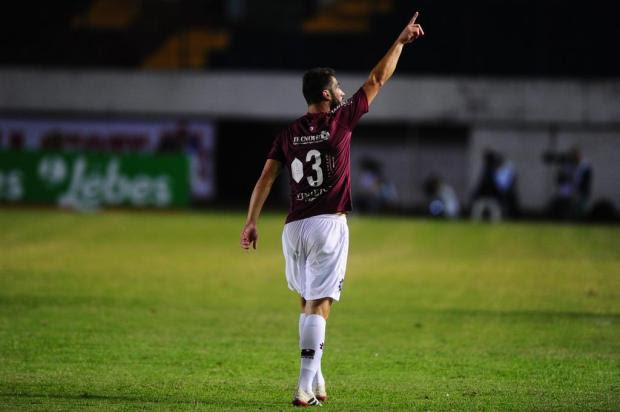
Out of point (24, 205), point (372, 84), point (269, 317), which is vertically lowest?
point (24, 205)

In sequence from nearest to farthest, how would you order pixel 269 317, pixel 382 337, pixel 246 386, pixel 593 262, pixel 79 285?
pixel 246 386
pixel 382 337
pixel 269 317
pixel 79 285
pixel 593 262

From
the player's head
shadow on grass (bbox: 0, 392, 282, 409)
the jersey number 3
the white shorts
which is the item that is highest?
the player's head

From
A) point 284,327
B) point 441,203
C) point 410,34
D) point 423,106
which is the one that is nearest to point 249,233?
point 410,34

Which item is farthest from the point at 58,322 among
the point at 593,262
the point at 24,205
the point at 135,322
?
the point at 24,205

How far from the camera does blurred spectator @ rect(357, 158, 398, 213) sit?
119ft

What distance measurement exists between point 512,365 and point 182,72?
106 feet

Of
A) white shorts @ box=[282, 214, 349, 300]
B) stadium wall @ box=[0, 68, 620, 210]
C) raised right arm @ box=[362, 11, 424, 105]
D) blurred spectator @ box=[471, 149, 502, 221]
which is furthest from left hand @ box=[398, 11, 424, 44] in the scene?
stadium wall @ box=[0, 68, 620, 210]

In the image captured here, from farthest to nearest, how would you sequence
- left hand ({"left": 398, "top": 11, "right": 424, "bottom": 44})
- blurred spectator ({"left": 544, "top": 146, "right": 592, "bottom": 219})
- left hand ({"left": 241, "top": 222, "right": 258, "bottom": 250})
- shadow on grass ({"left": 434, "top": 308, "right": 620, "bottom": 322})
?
1. blurred spectator ({"left": 544, "top": 146, "right": 592, "bottom": 219})
2. shadow on grass ({"left": 434, "top": 308, "right": 620, "bottom": 322})
3. left hand ({"left": 241, "top": 222, "right": 258, "bottom": 250})
4. left hand ({"left": 398, "top": 11, "right": 424, "bottom": 44})

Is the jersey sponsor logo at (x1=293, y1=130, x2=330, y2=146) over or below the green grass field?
over

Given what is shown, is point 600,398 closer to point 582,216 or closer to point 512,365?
point 512,365

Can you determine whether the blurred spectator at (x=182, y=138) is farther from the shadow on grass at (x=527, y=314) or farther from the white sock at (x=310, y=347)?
the white sock at (x=310, y=347)

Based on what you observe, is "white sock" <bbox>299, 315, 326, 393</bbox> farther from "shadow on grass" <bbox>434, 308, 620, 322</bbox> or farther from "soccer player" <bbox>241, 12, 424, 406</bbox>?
"shadow on grass" <bbox>434, 308, 620, 322</bbox>

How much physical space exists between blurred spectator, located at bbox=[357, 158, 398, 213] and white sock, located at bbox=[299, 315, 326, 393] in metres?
27.9

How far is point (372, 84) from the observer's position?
26.2ft
